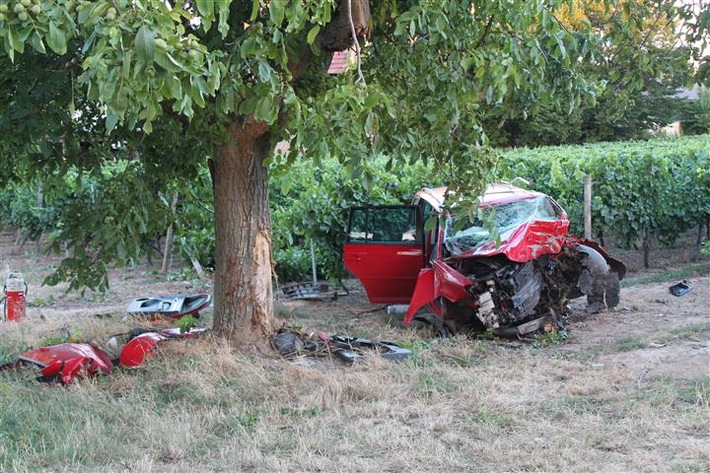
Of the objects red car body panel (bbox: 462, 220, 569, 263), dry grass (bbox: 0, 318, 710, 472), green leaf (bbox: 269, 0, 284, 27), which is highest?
green leaf (bbox: 269, 0, 284, 27)

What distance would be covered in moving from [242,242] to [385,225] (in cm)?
297

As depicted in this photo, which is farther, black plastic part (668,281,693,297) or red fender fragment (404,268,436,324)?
black plastic part (668,281,693,297)

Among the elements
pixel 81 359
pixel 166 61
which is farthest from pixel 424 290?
pixel 166 61

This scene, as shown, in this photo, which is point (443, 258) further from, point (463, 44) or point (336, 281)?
point (336, 281)

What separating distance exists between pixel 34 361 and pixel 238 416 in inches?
94.2

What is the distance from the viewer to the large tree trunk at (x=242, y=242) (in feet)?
25.7

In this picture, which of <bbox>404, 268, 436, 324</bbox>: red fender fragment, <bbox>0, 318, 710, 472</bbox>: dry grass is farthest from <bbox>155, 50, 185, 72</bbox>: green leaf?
<bbox>404, 268, 436, 324</bbox>: red fender fragment

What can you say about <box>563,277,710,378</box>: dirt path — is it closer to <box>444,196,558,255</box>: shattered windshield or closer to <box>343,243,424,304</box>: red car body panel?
<box>444,196,558,255</box>: shattered windshield

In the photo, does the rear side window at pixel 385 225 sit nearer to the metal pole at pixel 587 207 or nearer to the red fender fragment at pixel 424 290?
the red fender fragment at pixel 424 290

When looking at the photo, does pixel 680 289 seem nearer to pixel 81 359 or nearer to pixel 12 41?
pixel 81 359

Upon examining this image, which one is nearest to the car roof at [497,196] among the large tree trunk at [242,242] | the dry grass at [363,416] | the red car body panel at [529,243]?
the red car body panel at [529,243]

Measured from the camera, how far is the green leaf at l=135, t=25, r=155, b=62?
3.33 meters

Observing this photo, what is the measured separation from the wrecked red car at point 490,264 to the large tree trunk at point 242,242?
177 centimetres

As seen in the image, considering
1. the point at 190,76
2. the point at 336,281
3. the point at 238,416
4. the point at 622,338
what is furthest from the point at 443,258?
the point at 190,76
